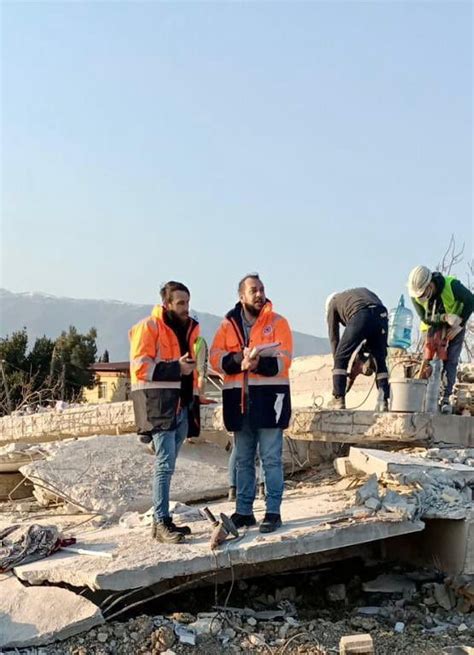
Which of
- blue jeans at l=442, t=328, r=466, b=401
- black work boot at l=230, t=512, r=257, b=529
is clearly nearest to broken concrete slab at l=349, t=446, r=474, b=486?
black work boot at l=230, t=512, r=257, b=529

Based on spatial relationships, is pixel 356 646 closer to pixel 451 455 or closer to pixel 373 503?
pixel 373 503

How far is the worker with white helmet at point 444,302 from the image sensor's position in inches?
271

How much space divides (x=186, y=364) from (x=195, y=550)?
112cm

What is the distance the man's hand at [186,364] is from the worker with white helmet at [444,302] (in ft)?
9.31

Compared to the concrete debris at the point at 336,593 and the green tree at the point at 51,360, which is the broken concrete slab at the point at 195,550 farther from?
the green tree at the point at 51,360

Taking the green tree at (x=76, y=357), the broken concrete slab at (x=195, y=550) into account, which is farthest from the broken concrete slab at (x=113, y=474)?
the green tree at (x=76, y=357)

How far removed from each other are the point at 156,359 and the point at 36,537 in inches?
52.9

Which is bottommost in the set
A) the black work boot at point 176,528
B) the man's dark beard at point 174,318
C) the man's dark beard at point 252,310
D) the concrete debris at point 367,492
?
the black work boot at point 176,528

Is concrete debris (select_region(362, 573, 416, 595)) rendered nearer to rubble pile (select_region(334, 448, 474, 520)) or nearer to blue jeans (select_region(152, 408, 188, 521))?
rubble pile (select_region(334, 448, 474, 520))

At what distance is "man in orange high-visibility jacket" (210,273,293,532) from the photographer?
4.96 meters

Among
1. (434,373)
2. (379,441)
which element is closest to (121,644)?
(379,441)

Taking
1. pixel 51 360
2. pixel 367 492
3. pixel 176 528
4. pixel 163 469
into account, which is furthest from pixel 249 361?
pixel 51 360

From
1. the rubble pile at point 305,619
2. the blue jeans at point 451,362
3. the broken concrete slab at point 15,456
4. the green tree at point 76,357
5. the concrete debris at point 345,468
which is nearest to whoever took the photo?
the rubble pile at point 305,619

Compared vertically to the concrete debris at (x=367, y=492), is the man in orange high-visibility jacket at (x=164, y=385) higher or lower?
higher
